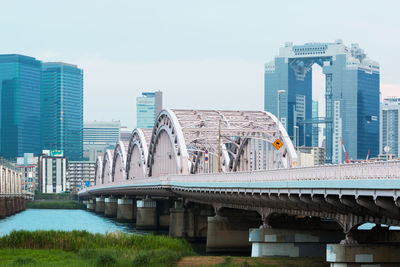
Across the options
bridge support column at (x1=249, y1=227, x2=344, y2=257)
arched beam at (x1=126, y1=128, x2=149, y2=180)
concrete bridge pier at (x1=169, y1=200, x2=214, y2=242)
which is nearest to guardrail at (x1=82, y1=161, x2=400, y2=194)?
bridge support column at (x1=249, y1=227, x2=344, y2=257)

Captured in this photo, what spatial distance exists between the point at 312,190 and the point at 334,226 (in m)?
18.5

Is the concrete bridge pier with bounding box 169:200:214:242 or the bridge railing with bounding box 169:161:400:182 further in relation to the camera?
the concrete bridge pier with bounding box 169:200:214:242

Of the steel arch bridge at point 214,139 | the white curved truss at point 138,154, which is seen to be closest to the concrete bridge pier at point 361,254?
the steel arch bridge at point 214,139

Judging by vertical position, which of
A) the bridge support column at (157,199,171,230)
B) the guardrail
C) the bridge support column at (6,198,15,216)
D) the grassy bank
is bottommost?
the bridge support column at (6,198,15,216)

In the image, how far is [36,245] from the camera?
6316 cm

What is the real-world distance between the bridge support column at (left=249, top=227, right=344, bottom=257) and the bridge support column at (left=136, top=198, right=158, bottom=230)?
63167mm

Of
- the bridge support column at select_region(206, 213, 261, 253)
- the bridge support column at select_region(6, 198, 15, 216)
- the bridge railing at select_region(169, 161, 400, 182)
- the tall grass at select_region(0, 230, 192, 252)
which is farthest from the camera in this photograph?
the bridge support column at select_region(6, 198, 15, 216)

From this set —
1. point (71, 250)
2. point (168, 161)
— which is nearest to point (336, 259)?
point (71, 250)

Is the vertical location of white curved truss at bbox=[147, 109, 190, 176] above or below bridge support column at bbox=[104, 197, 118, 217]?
above

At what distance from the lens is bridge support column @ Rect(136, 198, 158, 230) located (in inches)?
5010

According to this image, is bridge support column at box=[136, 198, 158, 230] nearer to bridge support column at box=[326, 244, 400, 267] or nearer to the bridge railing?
the bridge railing

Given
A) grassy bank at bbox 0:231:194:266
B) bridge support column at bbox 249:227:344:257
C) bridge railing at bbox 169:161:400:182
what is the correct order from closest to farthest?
1. bridge railing at bbox 169:161:400:182
2. grassy bank at bbox 0:231:194:266
3. bridge support column at bbox 249:227:344:257

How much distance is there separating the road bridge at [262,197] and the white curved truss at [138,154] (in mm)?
15688

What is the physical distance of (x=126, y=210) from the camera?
16025 cm
